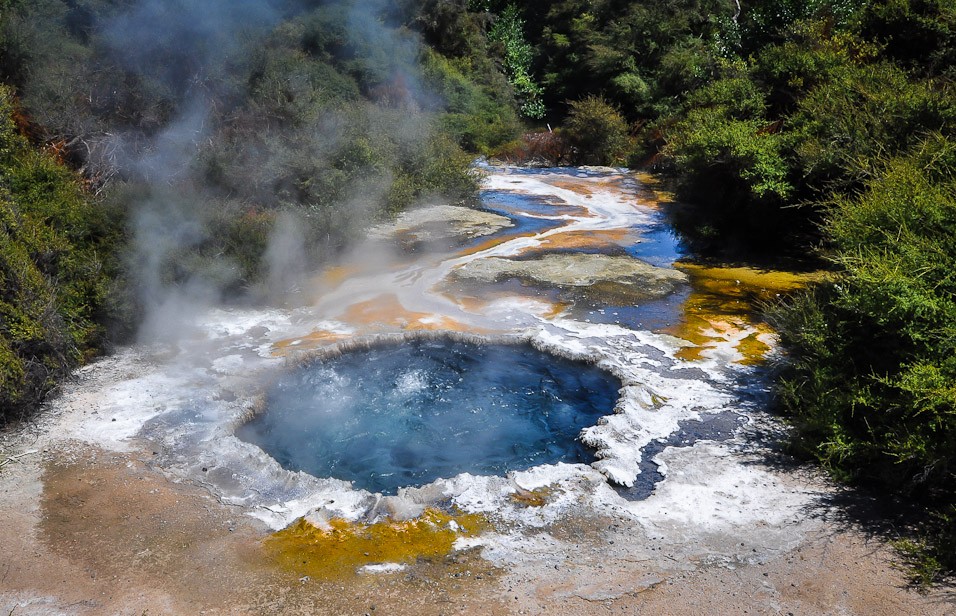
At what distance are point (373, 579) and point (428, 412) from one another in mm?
2729

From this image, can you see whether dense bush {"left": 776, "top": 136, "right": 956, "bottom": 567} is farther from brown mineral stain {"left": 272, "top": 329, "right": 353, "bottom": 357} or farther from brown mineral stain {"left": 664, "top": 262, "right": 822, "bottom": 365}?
brown mineral stain {"left": 272, "top": 329, "right": 353, "bottom": 357}

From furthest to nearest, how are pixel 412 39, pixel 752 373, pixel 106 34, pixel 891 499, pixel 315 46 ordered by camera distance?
pixel 412 39 → pixel 315 46 → pixel 106 34 → pixel 752 373 → pixel 891 499

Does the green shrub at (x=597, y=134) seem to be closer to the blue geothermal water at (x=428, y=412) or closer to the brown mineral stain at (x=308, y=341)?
the blue geothermal water at (x=428, y=412)

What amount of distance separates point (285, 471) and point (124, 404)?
86.4 inches

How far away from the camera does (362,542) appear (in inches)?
198

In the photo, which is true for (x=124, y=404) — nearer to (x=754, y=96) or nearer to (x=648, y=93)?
(x=754, y=96)

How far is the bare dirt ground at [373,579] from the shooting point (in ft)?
14.3

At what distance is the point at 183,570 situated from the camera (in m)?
4.70

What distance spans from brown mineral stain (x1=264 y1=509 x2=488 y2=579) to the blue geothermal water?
0.74 metres

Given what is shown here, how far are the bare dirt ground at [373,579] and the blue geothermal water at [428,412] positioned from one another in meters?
1.28

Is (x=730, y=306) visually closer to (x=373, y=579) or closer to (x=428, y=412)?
(x=428, y=412)

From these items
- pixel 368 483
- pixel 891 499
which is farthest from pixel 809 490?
pixel 368 483

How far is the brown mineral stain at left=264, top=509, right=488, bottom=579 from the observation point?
189 inches

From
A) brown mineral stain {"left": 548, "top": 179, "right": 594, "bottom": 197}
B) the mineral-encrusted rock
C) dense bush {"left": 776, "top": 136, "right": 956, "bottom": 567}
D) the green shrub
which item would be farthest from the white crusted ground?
the green shrub
